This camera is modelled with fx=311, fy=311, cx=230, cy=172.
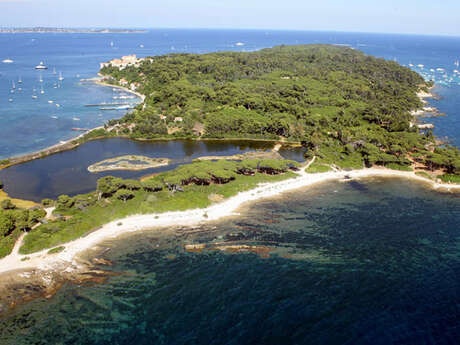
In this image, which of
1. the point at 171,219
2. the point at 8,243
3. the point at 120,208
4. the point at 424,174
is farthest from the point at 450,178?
the point at 8,243

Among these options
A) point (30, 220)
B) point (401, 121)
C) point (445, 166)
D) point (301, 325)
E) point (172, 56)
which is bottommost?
point (301, 325)

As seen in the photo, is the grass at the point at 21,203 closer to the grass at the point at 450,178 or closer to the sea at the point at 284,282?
the sea at the point at 284,282

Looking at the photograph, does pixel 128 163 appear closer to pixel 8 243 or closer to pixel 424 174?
pixel 8 243

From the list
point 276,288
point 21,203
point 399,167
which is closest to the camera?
point 276,288

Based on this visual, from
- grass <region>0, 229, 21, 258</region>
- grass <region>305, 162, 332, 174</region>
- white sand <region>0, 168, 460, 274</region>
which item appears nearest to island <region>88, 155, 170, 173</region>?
white sand <region>0, 168, 460, 274</region>

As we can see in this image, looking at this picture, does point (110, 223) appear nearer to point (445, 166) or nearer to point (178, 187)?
point (178, 187)

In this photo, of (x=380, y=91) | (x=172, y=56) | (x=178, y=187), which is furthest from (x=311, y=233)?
(x=172, y=56)
